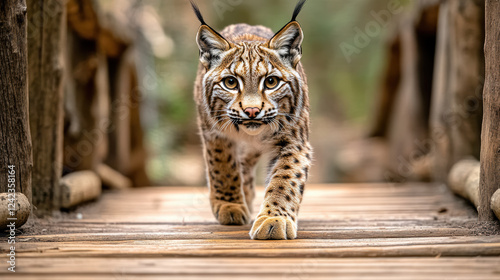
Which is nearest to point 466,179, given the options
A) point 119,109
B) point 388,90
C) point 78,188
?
point 78,188

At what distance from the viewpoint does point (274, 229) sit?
353 centimetres

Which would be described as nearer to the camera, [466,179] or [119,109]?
[466,179]

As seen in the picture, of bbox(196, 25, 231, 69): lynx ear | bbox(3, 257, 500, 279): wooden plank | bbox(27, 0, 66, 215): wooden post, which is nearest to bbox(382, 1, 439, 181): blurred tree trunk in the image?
bbox(196, 25, 231, 69): lynx ear

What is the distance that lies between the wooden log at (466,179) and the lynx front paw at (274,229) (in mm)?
1733

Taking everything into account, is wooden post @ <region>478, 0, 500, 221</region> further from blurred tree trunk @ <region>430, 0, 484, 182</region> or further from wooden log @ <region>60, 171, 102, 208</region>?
wooden log @ <region>60, 171, 102, 208</region>

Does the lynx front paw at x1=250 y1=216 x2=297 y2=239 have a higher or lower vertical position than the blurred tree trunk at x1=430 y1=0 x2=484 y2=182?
lower

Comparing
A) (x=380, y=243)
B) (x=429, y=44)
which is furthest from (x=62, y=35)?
(x=429, y=44)

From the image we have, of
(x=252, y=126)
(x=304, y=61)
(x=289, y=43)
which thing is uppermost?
(x=304, y=61)

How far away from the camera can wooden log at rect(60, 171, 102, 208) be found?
16.8ft

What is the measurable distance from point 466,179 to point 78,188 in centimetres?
351

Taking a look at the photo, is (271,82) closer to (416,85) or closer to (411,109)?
(416,85)

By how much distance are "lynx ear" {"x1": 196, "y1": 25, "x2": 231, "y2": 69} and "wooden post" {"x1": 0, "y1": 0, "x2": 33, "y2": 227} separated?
1.22 meters

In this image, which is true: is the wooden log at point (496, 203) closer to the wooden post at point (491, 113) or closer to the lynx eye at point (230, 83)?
the wooden post at point (491, 113)

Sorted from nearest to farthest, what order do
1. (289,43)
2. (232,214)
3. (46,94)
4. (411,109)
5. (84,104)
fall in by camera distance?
(289,43) < (232,214) < (46,94) < (84,104) < (411,109)
